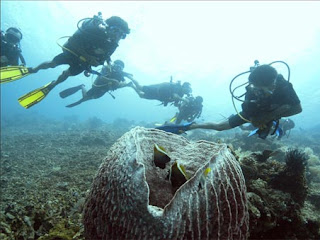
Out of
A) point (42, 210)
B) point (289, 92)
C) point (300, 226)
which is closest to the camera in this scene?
point (300, 226)

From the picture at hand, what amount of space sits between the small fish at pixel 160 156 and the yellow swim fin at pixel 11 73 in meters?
7.37

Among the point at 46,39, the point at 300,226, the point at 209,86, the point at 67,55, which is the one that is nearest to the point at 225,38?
the point at 209,86

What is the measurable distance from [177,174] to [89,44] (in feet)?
21.3

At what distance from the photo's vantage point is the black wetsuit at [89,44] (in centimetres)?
693

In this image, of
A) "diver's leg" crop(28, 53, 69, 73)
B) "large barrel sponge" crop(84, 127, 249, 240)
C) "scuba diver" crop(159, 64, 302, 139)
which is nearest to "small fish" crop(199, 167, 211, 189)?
"large barrel sponge" crop(84, 127, 249, 240)

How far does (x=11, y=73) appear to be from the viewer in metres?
7.45

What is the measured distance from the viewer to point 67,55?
7617 mm

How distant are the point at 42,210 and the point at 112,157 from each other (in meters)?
2.02

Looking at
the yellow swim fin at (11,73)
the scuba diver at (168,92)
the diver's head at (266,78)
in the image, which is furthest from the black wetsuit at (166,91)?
the diver's head at (266,78)

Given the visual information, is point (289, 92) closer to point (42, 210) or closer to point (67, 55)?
point (42, 210)

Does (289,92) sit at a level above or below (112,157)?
above

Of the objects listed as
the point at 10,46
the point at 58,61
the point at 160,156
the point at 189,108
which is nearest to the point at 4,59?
the point at 10,46

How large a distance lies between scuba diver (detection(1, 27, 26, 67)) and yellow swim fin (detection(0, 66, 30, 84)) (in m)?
1.75

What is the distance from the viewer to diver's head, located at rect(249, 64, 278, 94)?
4719 mm
